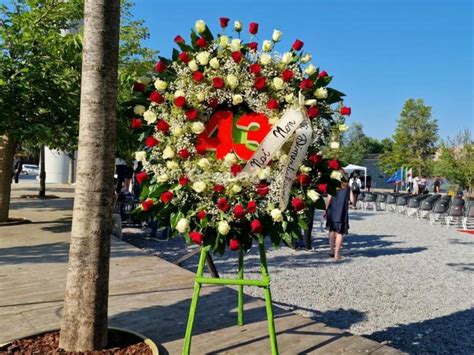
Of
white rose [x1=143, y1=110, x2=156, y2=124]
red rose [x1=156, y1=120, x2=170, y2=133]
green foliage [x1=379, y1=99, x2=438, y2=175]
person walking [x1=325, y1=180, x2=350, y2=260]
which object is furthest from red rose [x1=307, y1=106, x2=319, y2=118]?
green foliage [x1=379, y1=99, x2=438, y2=175]

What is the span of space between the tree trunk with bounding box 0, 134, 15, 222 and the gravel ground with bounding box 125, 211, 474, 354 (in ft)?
10.4

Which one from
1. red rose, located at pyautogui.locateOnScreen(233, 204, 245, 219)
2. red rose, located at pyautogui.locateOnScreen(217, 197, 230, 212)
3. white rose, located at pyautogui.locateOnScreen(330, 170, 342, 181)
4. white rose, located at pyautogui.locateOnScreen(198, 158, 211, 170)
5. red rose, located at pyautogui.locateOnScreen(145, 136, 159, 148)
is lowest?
red rose, located at pyautogui.locateOnScreen(233, 204, 245, 219)

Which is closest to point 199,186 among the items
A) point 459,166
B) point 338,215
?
point 338,215

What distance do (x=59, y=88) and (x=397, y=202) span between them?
56.2 ft

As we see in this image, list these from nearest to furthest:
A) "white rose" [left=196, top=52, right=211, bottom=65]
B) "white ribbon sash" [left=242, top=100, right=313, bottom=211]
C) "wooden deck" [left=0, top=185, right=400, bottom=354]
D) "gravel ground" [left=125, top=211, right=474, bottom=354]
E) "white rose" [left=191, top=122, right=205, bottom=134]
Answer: "white ribbon sash" [left=242, top=100, right=313, bottom=211] → "white rose" [left=191, top=122, right=205, bottom=134] → "white rose" [left=196, top=52, right=211, bottom=65] → "wooden deck" [left=0, top=185, right=400, bottom=354] → "gravel ground" [left=125, top=211, right=474, bottom=354]

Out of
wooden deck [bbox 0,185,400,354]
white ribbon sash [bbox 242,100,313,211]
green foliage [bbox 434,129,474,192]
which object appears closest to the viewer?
white ribbon sash [bbox 242,100,313,211]

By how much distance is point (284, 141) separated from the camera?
2939 mm

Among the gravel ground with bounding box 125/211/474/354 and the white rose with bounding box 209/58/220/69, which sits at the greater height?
the white rose with bounding box 209/58/220/69

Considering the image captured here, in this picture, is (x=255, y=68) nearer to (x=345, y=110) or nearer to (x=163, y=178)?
(x=345, y=110)

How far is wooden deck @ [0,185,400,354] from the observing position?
3756 mm

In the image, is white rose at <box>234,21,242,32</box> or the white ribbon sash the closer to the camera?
the white ribbon sash

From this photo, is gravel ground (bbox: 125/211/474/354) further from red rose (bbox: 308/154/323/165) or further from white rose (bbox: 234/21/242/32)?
white rose (bbox: 234/21/242/32)

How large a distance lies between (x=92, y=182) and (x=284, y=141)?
1456 millimetres

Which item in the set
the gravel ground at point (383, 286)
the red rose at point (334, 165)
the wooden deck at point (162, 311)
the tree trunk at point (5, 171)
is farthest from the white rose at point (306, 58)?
the tree trunk at point (5, 171)
